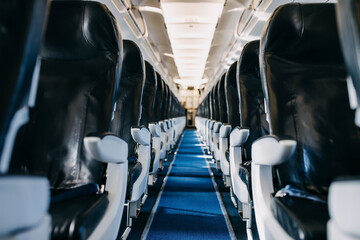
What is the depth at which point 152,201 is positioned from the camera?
2.34 metres

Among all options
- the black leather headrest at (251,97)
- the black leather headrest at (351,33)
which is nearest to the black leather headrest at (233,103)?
the black leather headrest at (251,97)

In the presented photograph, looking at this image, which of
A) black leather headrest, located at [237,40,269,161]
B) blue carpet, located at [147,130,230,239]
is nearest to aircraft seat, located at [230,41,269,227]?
black leather headrest, located at [237,40,269,161]

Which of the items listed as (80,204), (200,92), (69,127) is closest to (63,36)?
(69,127)

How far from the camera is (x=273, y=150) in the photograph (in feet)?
2.47

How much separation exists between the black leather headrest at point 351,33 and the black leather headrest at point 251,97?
1.39 m

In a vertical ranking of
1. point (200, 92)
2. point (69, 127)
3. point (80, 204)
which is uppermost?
point (200, 92)

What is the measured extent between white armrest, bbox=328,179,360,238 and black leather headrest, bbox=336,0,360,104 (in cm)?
17

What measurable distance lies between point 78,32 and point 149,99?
155cm

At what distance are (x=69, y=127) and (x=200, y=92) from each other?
60.9ft

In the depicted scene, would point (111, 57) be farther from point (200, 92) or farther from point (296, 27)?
point (200, 92)

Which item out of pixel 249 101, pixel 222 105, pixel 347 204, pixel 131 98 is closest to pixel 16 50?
pixel 347 204

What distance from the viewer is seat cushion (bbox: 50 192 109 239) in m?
0.63

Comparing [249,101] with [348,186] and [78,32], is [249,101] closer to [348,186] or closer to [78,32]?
[78,32]

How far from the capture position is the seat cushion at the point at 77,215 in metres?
0.63
